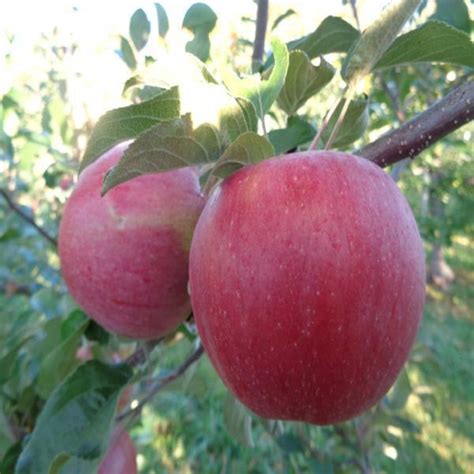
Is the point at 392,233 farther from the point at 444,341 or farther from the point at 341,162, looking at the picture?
the point at 444,341

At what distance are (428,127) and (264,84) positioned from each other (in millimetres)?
195

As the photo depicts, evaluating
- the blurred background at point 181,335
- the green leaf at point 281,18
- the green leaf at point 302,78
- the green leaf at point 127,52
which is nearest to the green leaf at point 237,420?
the blurred background at point 181,335

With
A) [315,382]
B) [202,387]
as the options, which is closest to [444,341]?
[202,387]

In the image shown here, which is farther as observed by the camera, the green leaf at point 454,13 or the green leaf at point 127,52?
the green leaf at point 127,52

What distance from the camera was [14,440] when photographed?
103cm

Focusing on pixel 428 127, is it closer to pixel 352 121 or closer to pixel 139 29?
pixel 352 121

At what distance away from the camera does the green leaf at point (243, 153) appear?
1.81 feet

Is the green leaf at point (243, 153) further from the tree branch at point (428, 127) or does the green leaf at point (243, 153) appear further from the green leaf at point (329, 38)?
the green leaf at point (329, 38)

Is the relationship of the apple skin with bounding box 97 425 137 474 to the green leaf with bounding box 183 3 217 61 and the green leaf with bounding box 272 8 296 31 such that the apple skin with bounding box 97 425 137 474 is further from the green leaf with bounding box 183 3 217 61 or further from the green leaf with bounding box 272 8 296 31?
the green leaf with bounding box 272 8 296 31

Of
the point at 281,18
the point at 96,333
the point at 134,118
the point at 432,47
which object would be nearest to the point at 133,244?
the point at 134,118

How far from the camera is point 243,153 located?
1.90 ft

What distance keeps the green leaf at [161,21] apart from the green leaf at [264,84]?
2.19ft

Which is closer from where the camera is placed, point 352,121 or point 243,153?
point 243,153

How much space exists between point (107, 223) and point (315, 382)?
365mm
